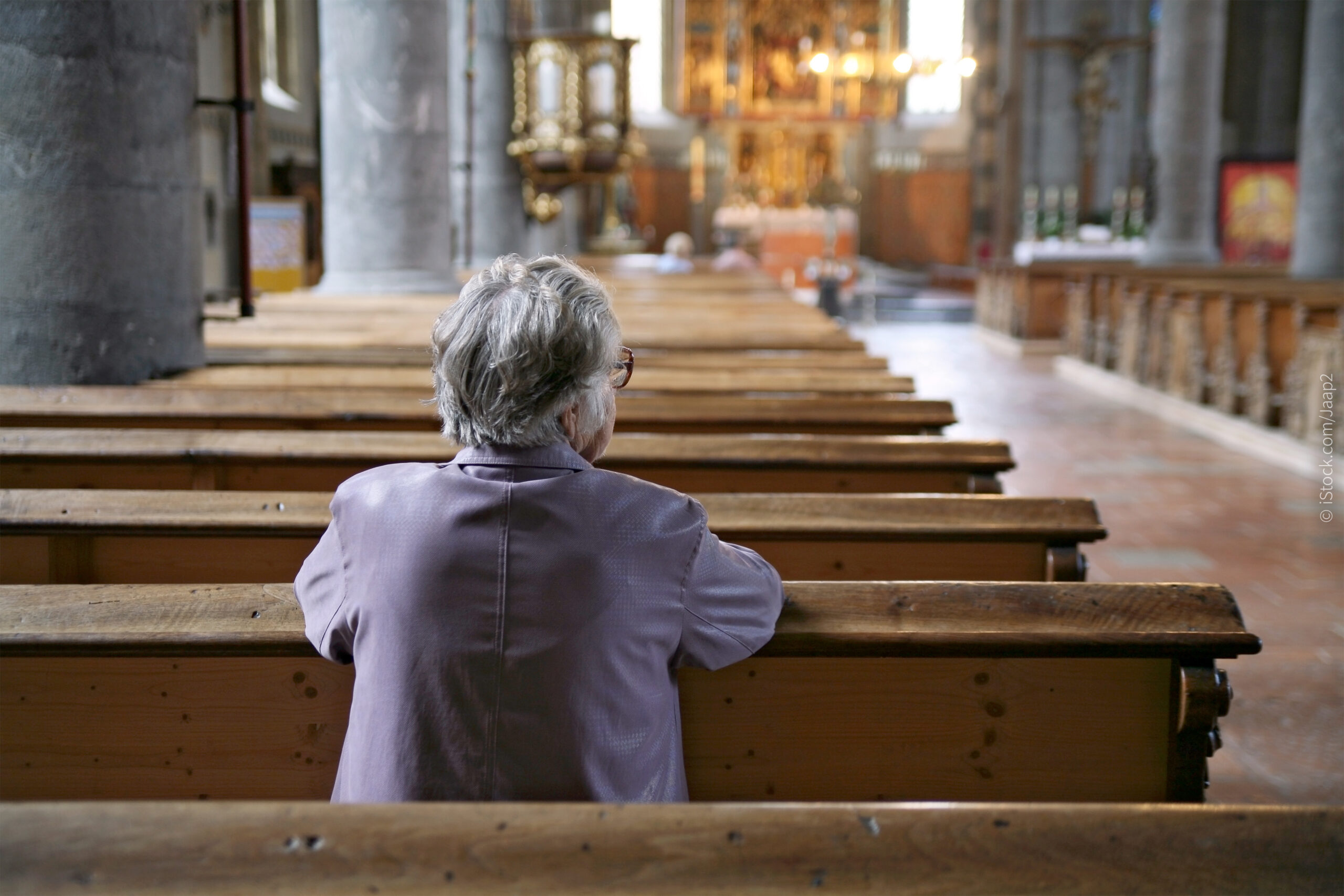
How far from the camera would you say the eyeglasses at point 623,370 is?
1.58 meters

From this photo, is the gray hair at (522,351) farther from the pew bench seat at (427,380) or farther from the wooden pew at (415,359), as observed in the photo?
the wooden pew at (415,359)

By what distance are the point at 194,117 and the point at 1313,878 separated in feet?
12.1

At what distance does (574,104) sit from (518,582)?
9.20 metres

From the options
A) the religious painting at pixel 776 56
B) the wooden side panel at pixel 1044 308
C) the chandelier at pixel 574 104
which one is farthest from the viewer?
the religious painting at pixel 776 56

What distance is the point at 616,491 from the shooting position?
1.44 meters

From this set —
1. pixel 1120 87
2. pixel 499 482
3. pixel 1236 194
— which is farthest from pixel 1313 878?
pixel 1120 87

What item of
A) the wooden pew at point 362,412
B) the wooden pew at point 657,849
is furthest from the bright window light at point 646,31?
the wooden pew at point 657,849

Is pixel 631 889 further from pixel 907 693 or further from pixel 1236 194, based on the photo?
pixel 1236 194

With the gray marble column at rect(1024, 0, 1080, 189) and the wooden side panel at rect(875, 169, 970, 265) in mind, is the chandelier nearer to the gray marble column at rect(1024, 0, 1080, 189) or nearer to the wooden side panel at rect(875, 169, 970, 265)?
the gray marble column at rect(1024, 0, 1080, 189)

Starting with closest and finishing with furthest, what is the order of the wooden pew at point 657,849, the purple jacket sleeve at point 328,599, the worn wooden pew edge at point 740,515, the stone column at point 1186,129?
the wooden pew at point 657,849 → the purple jacket sleeve at point 328,599 → the worn wooden pew edge at point 740,515 → the stone column at point 1186,129

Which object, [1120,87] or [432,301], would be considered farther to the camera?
[1120,87]

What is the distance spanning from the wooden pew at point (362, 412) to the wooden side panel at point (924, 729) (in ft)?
5.29

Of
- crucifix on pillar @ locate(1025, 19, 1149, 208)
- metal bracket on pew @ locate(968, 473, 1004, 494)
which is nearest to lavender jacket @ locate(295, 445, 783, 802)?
metal bracket on pew @ locate(968, 473, 1004, 494)

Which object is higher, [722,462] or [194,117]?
[194,117]
